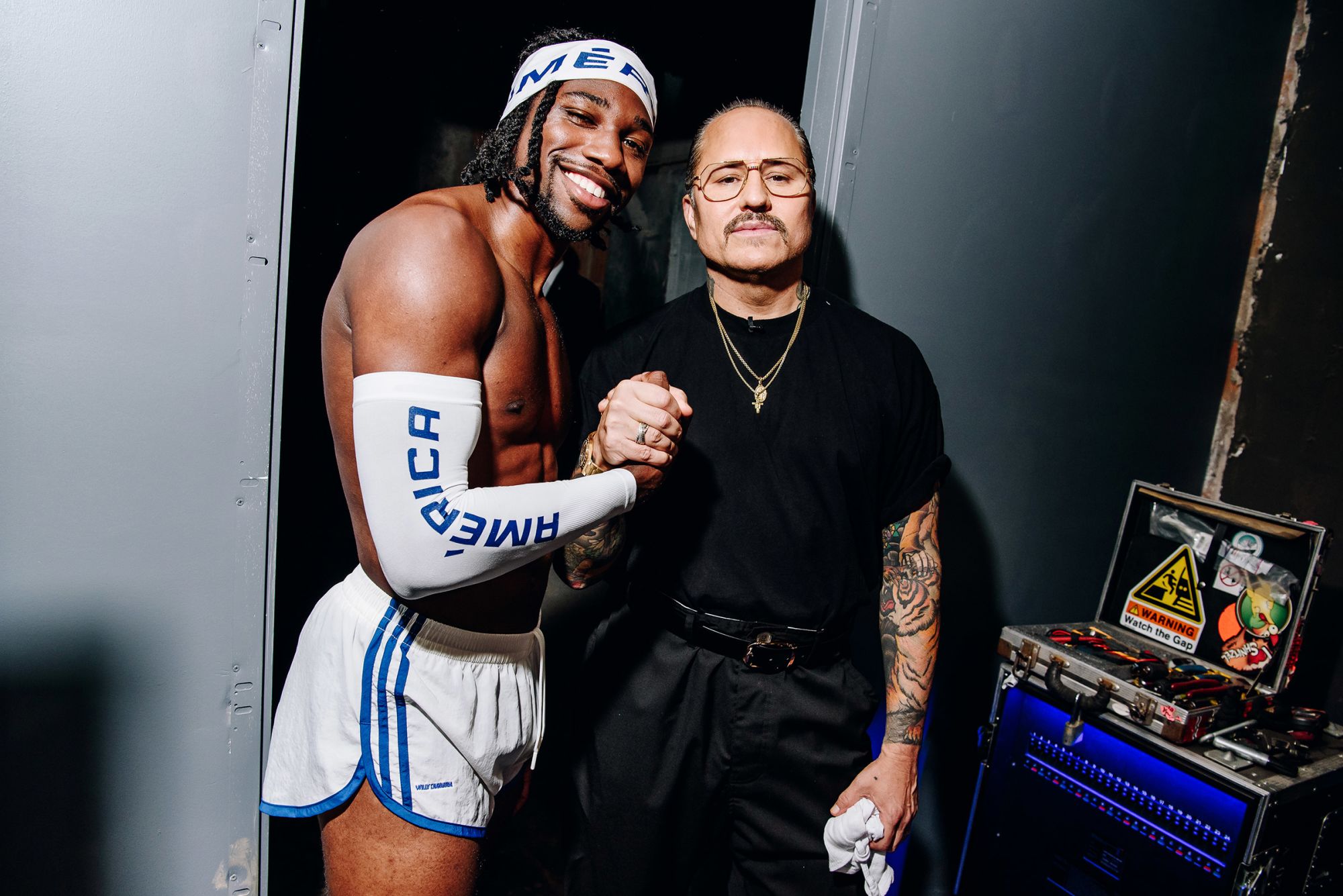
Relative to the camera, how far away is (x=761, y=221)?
1510mm

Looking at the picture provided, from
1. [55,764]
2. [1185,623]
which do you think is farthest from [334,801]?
[1185,623]

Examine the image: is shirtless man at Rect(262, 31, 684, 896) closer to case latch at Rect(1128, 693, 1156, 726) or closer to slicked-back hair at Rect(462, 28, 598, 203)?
slicked-back hair at Rect(462, 28, 598, 203)

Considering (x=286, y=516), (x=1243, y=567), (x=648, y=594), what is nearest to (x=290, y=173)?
(x=648, y=594)

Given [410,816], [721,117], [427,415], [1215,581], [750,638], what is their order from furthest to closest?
1. [1215,581]
2. [721,117]
3. [750,638]
4. [410,816]
5. [427,415]

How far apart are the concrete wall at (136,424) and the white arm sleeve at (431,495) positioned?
563 mm

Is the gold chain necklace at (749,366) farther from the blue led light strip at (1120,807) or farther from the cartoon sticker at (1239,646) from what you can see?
the cartoon sticker at (1239,646)

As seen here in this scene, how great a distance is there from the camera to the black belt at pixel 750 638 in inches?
58.0

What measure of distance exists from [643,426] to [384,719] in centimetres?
65

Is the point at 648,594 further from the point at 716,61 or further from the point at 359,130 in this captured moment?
the point at 716,61

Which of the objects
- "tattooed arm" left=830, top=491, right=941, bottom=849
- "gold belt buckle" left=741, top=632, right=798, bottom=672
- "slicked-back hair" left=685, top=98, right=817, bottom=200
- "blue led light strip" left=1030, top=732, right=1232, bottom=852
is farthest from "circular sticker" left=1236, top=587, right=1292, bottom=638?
"slicked-back hair" left=685, top=98, right=817, bottom=200

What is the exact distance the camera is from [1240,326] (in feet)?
9.71

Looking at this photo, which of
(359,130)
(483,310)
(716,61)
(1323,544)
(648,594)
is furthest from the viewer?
(716,61)

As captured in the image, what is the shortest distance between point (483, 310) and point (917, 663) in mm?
1104

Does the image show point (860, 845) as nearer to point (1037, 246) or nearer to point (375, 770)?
point (375, 770)
